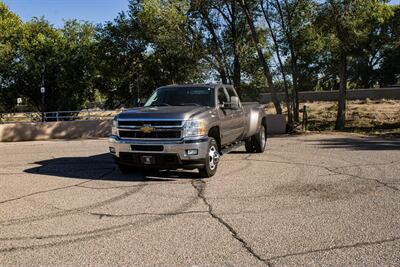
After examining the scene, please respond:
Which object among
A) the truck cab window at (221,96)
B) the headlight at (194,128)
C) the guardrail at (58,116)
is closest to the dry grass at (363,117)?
the guardrail at (58,116)

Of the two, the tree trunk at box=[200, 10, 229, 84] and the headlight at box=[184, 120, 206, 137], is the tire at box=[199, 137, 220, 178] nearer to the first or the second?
the headlight at box=[184, 120, 206, 137]

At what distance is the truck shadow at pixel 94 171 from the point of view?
30.3 ft

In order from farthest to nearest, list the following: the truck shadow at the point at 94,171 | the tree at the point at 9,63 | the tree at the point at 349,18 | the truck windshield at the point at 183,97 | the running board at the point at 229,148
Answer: the tree at the point at 9,63 < the tree at the point at 349,18 < the truck windshield at the point at 183,97 < the running board at the point at 229,148 < the truck shadow at the point at 94,171

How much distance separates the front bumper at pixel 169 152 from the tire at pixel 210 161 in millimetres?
132

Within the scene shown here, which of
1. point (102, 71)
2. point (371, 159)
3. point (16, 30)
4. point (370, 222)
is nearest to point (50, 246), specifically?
point (370, 222)

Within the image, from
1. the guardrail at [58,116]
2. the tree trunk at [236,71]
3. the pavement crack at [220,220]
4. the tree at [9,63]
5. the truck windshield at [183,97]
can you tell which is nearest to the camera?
the pavement crack at [220,220]

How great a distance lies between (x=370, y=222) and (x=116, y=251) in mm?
3135

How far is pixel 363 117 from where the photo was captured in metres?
28.9

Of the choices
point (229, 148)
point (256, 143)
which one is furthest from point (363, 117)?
point (229, 148)

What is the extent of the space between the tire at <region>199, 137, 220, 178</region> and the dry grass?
16.1 meters

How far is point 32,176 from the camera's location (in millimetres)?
Answer: 9703

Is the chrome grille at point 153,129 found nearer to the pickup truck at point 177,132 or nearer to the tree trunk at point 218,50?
the pickup truck at point 177,132

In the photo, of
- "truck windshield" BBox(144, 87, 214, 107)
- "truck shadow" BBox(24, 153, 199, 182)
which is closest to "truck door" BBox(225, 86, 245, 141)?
"truck windshield" BBox(144, 87, 214, 107)

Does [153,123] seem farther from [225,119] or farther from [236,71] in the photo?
[236,71]
